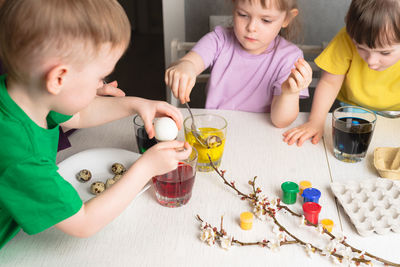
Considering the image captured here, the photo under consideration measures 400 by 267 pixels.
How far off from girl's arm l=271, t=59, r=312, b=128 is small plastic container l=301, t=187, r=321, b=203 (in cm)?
36

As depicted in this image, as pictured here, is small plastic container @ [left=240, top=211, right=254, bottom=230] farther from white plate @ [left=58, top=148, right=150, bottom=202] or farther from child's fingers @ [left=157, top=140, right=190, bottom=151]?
white plate @ [left=58, top=148, right=150, bottom=202]

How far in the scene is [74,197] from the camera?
30.2 inches

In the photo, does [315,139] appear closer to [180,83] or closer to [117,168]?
[180,83]

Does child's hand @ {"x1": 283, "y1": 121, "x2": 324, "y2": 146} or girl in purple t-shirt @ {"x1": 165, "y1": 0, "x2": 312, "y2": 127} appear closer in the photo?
child's hand @ {"x1": 283, "y1": 121, "x2": 324, "y2": 146}

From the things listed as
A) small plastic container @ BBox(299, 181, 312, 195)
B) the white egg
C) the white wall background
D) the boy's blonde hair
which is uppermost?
the boy's blonde hair

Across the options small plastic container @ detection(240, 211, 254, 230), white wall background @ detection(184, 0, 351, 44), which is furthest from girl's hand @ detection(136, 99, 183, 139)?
white wall background @ detection(184, 0, 351, 44)

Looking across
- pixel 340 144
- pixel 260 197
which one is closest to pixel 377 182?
pixel 340 144

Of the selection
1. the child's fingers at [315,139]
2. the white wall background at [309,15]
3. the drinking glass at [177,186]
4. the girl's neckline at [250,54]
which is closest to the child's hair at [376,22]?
the child's fingers at [315,139]

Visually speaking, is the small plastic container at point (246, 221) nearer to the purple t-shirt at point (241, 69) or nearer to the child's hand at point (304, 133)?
the child's hand at point (304, 133)

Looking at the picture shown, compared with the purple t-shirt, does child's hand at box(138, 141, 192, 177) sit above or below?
above

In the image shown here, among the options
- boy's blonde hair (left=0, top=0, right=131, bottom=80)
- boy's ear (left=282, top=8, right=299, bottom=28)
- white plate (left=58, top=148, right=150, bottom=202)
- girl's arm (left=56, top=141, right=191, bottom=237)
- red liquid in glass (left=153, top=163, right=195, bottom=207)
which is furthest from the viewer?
boy's ear (left=282, top=8, right=299, bottom=28)

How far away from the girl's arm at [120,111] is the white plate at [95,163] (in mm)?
102

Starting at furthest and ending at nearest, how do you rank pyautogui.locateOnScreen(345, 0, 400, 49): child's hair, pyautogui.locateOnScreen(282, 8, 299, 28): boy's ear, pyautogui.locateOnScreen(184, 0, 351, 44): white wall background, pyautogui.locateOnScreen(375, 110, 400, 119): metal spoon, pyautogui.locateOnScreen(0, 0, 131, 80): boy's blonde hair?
pyautogui.locateOnScreen(184, 0, 351, 44): white wall background → pyautogui.locateOnScreen(282, 8, 299, 28): boy's ear → pyautogui.locateOnScreen(375, 110, 400, 119): metal spoon → pyautogui.locateOnScreen(345, 0, 400, 49): child's hair → pyautogui.locateOnScreen(0, 0, 131, 80): boy's blonde hair

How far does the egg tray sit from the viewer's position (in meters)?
0.83
